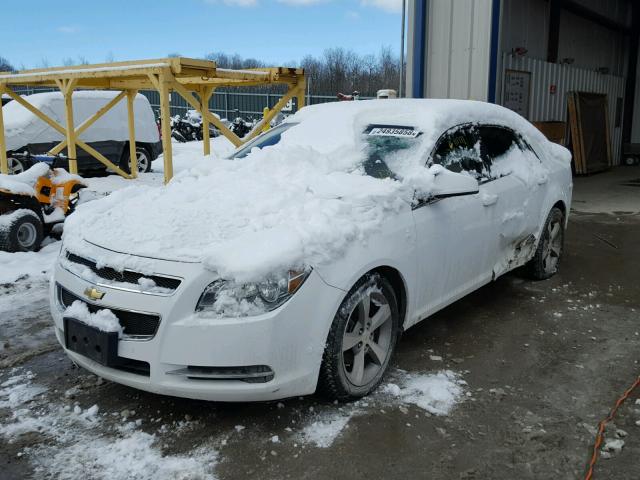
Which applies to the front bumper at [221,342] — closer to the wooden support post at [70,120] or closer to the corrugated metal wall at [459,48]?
the corrugated metal wall at [459,48]

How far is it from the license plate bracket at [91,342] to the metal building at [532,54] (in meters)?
7.35

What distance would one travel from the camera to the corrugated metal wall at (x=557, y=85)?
12.0 meters

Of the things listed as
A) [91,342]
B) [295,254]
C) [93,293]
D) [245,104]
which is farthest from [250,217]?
[245,104]

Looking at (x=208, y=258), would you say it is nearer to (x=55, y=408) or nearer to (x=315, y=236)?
(x=315, y=236)

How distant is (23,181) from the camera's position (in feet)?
22.6

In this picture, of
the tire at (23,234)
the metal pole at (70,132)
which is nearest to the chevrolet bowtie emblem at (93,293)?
the tire at (23,234)

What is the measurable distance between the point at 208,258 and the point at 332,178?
43.8 inches

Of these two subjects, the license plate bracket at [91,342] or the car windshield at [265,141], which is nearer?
the license plate bracket at [91,342]

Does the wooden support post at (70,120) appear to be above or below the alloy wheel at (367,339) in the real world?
above

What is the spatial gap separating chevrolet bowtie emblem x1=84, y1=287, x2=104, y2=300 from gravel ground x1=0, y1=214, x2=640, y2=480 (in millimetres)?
685

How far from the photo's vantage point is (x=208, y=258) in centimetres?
280

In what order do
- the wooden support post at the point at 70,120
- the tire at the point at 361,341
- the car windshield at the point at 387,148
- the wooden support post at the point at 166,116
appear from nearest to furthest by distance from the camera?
the tire at the point at 361,341
the car windshield at the point at 387,148
the wooden support post at the point at 166,116
the wooden support post at the point at 70,120

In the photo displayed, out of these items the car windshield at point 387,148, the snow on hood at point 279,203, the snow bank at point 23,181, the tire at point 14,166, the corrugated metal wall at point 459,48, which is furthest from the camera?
the tire at point 14,166

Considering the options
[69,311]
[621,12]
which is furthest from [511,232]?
[621,12]
